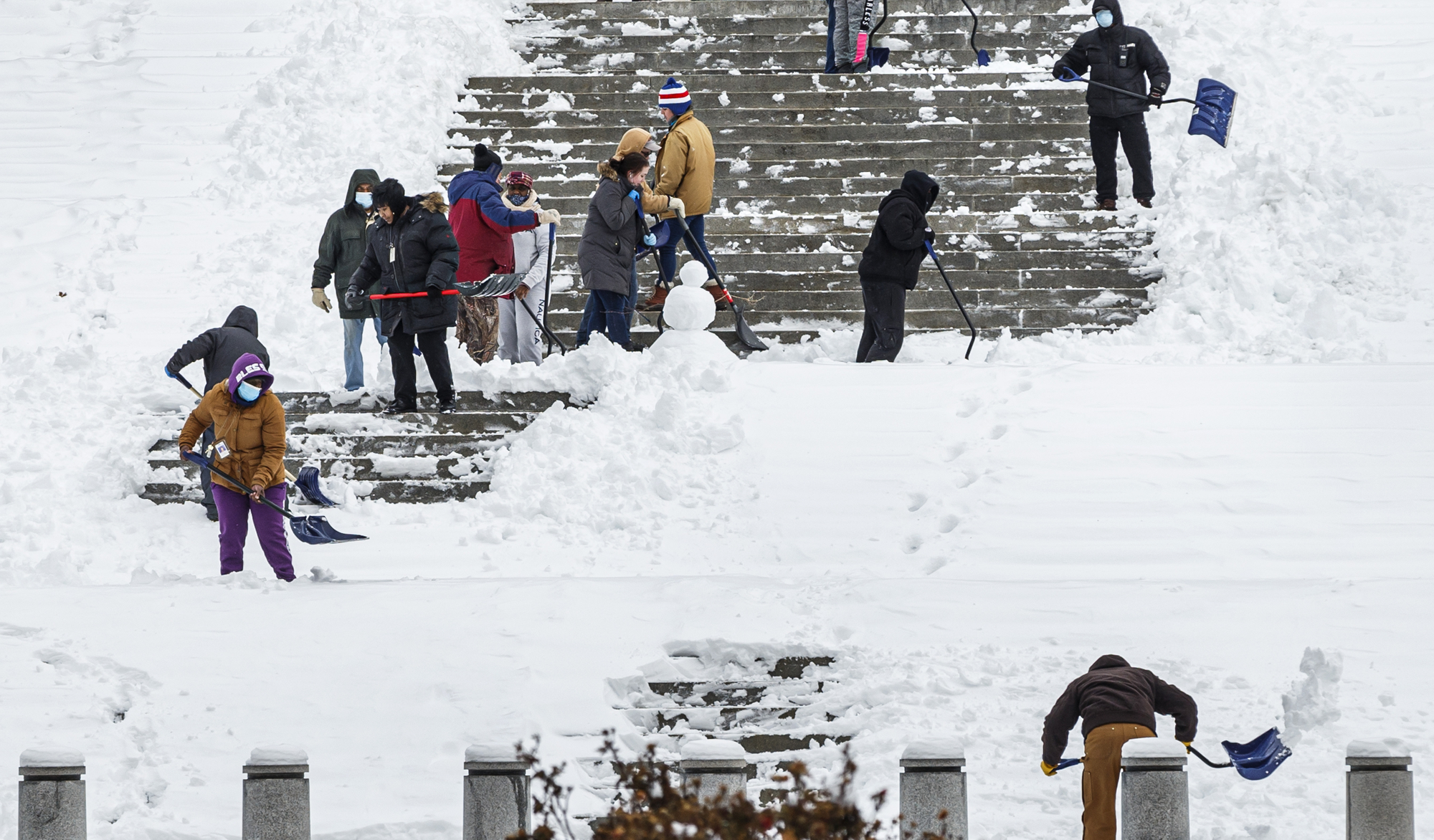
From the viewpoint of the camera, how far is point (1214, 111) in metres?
14.2

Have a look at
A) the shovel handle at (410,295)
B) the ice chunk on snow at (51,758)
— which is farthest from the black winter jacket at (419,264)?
the ice chunk on snow at (51,758)

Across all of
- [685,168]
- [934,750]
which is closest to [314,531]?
[685,168]

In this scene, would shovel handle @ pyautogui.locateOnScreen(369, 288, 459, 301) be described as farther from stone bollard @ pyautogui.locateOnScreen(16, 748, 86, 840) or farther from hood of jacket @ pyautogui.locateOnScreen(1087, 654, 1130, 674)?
hood of jacket @ pyautogui.locateOnScreen(1087, 654, 1130, 674)

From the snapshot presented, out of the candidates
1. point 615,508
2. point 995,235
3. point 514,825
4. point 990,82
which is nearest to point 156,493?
point 615,508

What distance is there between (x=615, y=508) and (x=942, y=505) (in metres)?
2.03

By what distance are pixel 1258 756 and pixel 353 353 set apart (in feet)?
24.7

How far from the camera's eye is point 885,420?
34.5ft

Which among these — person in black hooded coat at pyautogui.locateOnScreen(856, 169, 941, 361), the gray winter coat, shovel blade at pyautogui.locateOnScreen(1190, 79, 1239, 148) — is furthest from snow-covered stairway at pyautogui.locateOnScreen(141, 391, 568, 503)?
shovel blade at pyautogui.locateOnScreen(1190, 79, 1239, 148)

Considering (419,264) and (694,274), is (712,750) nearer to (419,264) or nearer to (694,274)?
(419,264)

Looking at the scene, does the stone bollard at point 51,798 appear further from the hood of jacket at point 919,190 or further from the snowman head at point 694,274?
the hood of jacket at point 919,190

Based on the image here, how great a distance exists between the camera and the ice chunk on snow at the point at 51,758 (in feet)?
18.9

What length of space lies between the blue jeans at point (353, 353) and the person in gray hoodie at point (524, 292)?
103cm

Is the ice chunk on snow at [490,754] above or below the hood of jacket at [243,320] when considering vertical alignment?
below

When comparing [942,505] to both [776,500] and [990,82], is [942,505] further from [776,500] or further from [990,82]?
[990,82]
